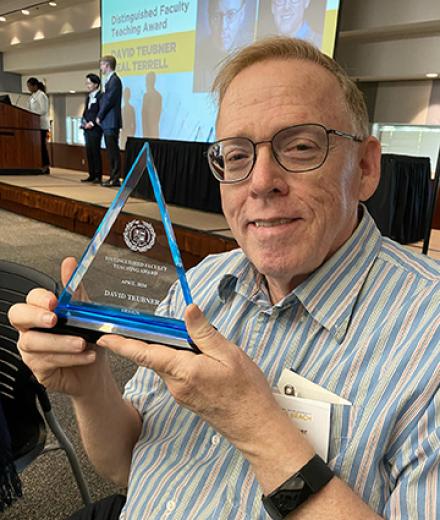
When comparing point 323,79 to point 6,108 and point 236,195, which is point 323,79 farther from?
point 6,108

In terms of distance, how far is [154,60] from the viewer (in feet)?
17.6

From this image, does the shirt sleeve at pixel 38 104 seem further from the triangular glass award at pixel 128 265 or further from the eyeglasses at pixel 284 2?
the triangular glass award at pixel 128 265

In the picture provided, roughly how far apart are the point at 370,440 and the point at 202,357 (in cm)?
27

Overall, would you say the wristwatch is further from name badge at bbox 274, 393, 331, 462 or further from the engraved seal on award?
the engraved seal on award

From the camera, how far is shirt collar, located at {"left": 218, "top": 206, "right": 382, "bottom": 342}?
2.28 ft

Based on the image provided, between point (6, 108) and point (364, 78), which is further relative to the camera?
point (6, 108)

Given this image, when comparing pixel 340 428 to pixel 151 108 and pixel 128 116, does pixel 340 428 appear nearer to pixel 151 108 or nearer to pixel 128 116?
pixel 151 108

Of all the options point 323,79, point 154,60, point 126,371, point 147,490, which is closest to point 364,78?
point 154,60

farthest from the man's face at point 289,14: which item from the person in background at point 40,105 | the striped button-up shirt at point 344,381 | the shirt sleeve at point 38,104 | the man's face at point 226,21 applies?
the shirt sleeve at point 38,104

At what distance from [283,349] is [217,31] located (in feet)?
15.0

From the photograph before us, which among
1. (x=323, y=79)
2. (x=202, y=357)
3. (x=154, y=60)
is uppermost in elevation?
(x=154, y=60)

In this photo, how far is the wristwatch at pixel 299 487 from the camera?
0.54 m

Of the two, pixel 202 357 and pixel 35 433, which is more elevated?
pixel 202 357

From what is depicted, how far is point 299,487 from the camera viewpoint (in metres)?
0.54
